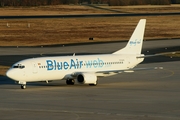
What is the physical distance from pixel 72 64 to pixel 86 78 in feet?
7.26

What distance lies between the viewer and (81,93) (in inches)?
2104

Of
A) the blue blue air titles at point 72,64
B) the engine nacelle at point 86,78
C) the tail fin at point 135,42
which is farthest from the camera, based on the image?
the tail fin at point 135,42

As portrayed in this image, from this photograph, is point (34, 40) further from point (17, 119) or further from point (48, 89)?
point (17, 119)

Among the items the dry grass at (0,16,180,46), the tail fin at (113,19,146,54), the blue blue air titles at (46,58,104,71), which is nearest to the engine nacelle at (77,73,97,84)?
the blue blue air titles at (46,58,104,71)

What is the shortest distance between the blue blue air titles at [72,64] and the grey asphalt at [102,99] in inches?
79.5

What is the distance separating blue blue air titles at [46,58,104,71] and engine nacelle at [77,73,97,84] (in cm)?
137

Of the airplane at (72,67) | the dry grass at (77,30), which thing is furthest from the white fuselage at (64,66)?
the dry grass at (77,30)

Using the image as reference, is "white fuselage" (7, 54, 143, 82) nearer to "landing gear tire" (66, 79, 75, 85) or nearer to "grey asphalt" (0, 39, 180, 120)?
"grey asphalt" (0, 39, 180, 120)

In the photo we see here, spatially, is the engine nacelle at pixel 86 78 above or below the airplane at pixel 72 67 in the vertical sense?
below

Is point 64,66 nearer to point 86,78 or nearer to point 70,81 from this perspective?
point 86,78

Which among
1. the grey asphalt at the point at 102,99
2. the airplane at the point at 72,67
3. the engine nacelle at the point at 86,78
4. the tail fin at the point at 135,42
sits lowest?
the grey asphalt at the point at 102,99

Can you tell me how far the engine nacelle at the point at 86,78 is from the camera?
5681 cm

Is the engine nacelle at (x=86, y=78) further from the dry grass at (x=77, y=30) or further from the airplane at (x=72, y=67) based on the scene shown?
the dry grass at (x=77, y=30)

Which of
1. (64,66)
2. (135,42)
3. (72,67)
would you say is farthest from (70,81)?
(135,42)
